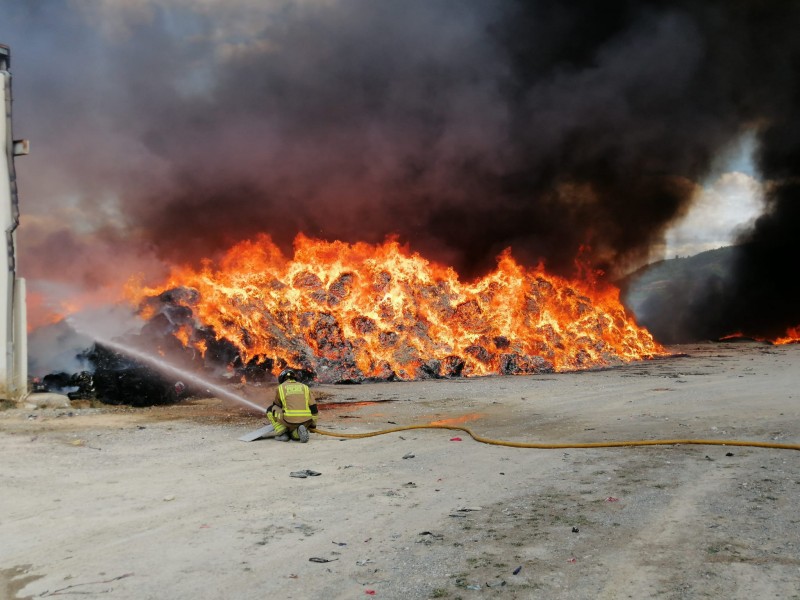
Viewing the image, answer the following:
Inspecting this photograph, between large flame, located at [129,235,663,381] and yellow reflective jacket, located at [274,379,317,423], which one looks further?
large flame, located at [129,235,663,381]

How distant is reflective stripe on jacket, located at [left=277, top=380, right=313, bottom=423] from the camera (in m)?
9.70

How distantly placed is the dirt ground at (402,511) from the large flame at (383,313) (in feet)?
31.7

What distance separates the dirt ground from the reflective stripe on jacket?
434mm

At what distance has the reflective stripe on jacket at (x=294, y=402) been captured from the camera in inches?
382

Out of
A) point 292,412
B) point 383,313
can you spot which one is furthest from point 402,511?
point 383,313

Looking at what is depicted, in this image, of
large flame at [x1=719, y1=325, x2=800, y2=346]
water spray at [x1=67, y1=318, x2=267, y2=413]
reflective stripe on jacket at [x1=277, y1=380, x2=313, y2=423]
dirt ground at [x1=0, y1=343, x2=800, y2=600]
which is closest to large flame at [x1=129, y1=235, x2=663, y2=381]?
water spray at [x1=67, y1=318, x2=267, y2=413]

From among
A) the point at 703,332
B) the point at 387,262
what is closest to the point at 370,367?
the point at 387,262

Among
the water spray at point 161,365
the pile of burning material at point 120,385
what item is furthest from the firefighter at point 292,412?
the pile of burning material at point 120,385

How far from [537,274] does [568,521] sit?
22.0 meters

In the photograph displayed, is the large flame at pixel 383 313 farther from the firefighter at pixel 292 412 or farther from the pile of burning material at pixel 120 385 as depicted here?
the firefighter at pixel 292 412

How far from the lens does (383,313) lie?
23.3 meters

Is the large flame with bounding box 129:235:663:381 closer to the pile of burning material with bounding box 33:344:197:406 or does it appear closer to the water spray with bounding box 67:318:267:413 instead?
the water spray with bounding box 67:318:267:413

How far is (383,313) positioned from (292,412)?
13677 millimetres

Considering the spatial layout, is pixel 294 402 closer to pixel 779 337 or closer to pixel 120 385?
pixel 120 385
